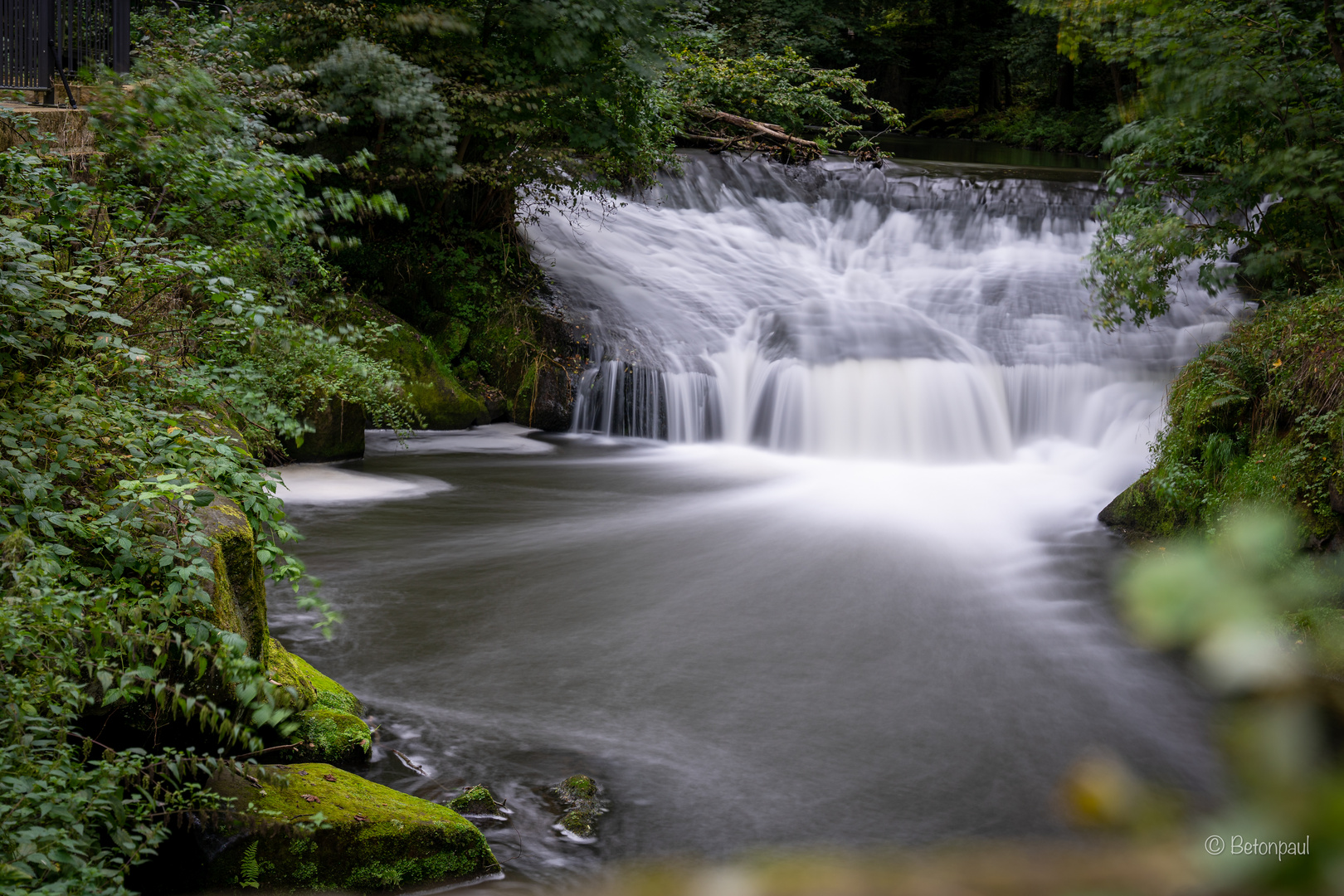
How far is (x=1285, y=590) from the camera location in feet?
2.37

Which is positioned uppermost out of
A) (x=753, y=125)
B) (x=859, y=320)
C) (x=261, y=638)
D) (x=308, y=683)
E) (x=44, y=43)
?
(x=753, y=125)

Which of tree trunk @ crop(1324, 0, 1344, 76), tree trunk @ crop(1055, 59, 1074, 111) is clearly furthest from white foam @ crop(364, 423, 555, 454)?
tree trunk @ crop(1055, 59, 1074, 111)

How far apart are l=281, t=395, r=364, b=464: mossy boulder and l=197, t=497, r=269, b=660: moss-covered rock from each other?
5.33m

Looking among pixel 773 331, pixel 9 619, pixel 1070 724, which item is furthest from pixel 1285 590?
pixel 773 331

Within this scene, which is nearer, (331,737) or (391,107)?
(331,737)

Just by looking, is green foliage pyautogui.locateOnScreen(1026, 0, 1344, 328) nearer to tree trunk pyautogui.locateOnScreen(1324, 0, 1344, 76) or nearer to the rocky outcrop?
tree trunk pyautogui.locateOnScreen(1324, 0, 1344, 76)

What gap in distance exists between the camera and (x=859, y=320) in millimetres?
13969

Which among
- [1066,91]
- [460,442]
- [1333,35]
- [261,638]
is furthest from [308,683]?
[1066,91]

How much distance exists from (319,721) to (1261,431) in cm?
693

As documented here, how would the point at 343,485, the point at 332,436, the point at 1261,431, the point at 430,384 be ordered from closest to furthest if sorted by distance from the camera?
1. the point at 1261,431
2. the point at 343,485
3. the point at 332,436
4. the point at 430,384

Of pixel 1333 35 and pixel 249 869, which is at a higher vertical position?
pixel 1333 35

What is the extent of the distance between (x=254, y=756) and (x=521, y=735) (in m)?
1.41

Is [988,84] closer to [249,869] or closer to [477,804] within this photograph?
[477,804]

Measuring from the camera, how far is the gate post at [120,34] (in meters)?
9.69
